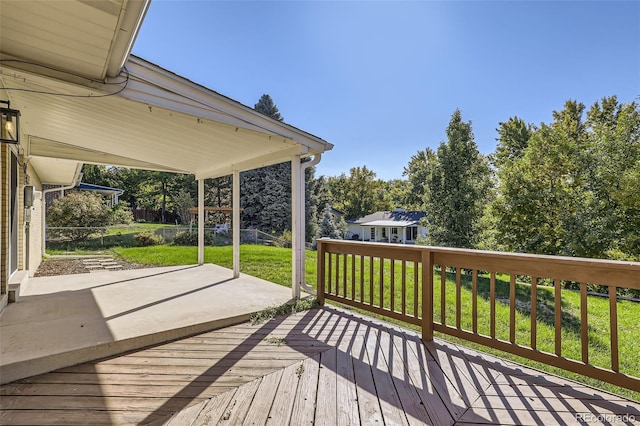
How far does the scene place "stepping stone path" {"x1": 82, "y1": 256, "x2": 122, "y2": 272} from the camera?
6.87 meters

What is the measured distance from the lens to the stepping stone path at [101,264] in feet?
22.5

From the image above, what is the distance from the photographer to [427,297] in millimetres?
2977

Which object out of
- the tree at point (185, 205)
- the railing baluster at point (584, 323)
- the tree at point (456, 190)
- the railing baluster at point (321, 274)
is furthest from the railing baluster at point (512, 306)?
the tree at point (185, 205)

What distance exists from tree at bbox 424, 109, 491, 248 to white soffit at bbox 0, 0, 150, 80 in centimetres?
1274

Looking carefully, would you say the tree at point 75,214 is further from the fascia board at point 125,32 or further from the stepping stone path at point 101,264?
the fascia board at point 125,32

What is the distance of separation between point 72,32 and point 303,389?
273 cm

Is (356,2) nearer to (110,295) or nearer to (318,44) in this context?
(318,44)

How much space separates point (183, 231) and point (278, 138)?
1005cm

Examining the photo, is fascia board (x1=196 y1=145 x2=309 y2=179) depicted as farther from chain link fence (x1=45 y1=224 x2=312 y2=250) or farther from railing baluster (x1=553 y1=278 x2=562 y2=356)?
chain link fence (x1=45 y1=224 x2=312 y2=250)

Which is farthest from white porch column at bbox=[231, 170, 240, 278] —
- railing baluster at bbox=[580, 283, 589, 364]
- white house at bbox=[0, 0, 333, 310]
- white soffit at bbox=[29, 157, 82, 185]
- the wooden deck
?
railing baluster at bbox=[580, 283, 589, 364]

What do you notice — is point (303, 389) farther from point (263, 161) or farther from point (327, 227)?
point (327, 227)

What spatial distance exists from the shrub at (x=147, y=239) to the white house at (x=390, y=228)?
17070mm

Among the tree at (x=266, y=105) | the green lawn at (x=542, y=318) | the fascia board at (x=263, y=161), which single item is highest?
the tree at (x=266, y=105)

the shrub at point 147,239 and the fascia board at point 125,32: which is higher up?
the fascia board at point 125,32
